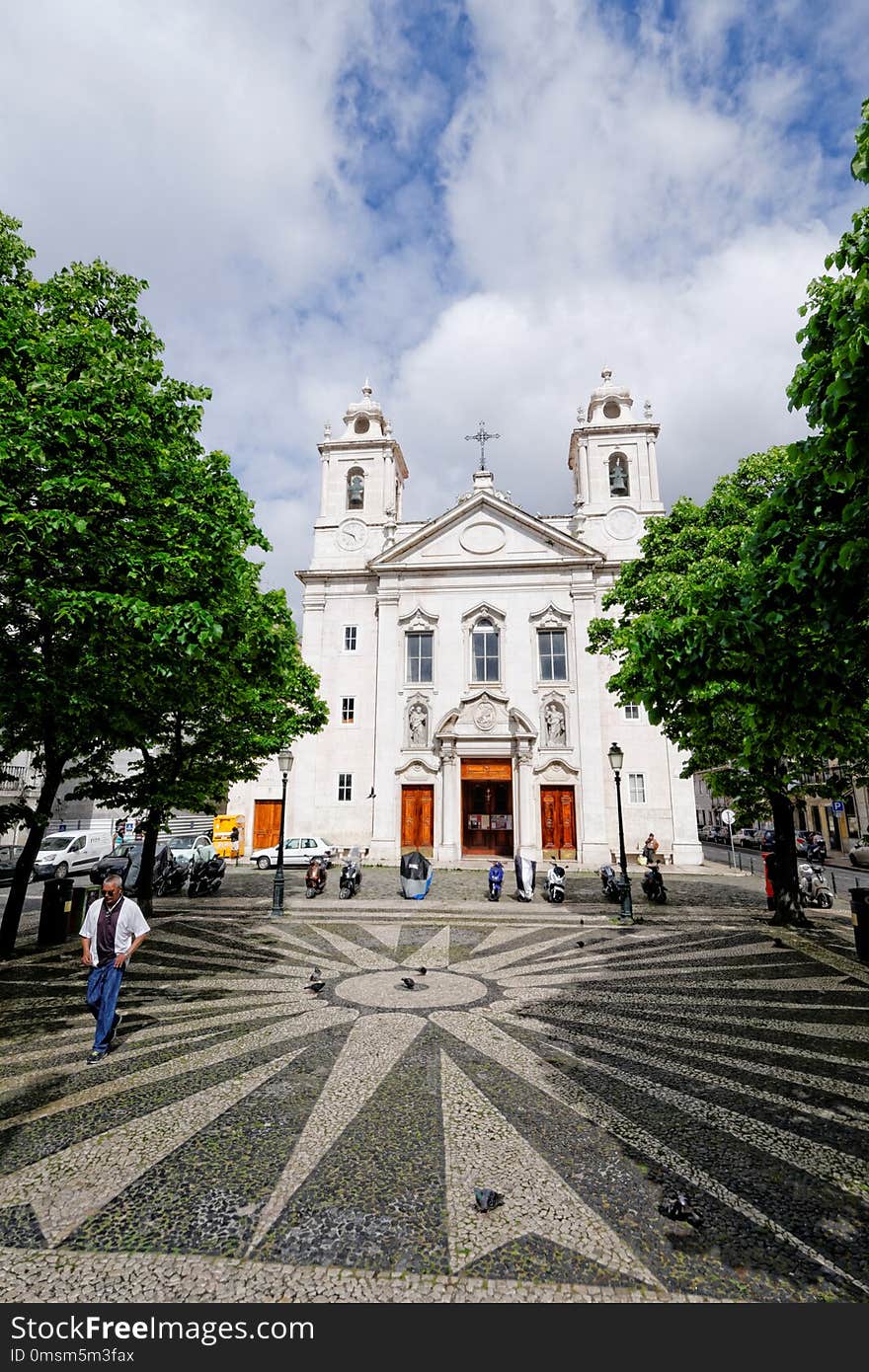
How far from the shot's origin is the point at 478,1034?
25.0ft

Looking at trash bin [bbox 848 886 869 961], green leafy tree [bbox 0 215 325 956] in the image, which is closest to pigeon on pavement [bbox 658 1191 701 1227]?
green leafy tree [bbox 0 215 325 956]

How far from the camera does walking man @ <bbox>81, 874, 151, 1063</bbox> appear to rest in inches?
267

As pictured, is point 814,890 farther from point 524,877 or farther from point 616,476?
point 616,476

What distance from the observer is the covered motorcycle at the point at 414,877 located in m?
18.2

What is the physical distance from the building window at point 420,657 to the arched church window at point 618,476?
12.5 m

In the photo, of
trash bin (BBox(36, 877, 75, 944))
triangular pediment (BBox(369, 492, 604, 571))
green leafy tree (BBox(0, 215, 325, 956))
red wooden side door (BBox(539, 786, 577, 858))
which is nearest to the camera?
green leafy tree (BBox(0, 215, 325, 956))

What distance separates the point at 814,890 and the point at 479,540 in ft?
68.9

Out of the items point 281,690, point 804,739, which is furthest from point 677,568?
point 281,690

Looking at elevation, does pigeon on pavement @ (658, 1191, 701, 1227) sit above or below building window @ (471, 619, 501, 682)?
below

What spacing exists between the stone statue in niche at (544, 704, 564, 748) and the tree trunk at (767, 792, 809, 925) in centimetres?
1338

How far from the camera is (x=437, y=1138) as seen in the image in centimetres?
520

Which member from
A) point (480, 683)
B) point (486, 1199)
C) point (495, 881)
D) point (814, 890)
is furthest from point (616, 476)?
point (486, 1199)

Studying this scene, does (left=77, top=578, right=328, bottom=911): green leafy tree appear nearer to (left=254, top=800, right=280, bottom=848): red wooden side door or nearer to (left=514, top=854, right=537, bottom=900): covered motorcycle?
(left=514, top=854, right=537, bottom=900): covered motorcycle
